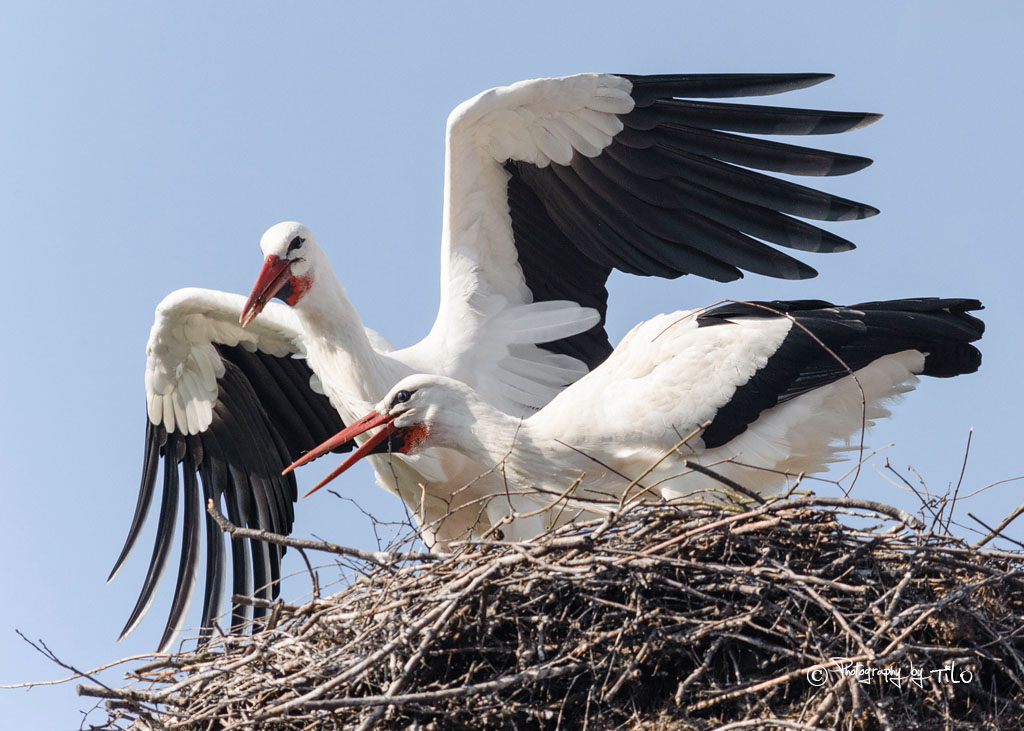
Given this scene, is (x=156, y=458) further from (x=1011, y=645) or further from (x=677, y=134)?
(x=1011, y=645)

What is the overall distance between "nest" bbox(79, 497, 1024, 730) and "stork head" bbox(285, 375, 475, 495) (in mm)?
1012

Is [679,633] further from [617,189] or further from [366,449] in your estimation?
[617,189]

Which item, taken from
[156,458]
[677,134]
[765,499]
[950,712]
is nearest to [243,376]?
[156,458]

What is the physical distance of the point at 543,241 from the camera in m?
6.30

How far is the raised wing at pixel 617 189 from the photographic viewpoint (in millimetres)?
5777

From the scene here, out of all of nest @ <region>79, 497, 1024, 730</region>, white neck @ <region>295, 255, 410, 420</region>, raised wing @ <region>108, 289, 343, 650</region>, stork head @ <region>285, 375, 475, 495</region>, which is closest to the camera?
nest @ <region>79, 497, 1024, 730</region>

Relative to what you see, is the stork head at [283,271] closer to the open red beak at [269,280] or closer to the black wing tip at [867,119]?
the open red beak at [269,280]

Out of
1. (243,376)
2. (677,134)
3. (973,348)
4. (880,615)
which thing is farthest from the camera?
(243,376)

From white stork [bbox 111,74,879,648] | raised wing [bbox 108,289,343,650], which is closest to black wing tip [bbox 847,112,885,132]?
white stork [bbox 111,74,879,648]

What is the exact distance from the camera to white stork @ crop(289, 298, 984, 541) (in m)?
5.09

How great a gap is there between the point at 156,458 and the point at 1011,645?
13.4 ft

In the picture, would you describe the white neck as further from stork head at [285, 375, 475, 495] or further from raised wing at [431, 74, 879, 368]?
stork head at [285, 375, 475, 495]

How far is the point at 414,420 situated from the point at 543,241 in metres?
1.28

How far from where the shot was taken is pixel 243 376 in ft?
22.4
